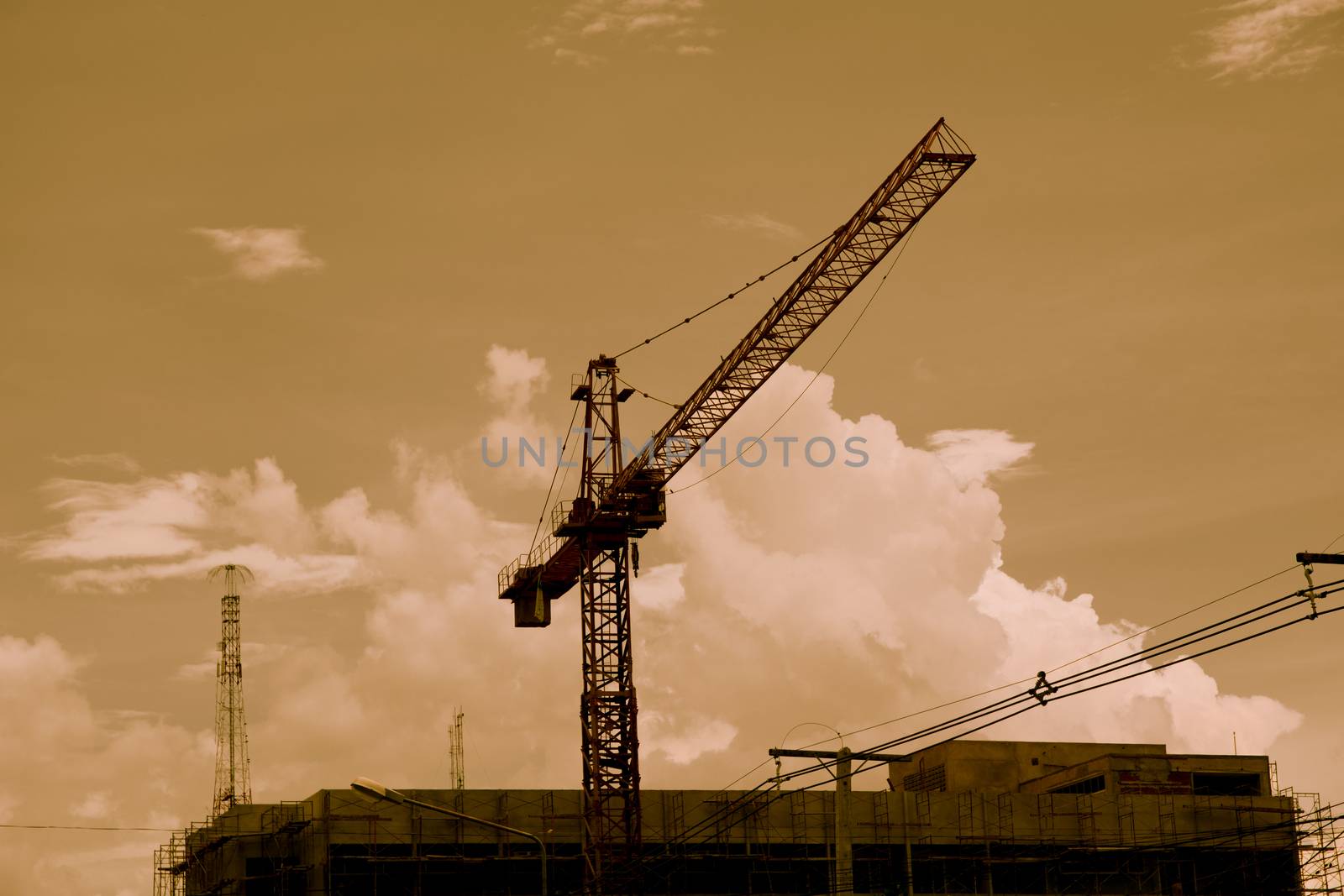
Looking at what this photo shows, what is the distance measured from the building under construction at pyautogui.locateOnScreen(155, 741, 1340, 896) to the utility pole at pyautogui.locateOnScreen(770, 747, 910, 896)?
1372 inches

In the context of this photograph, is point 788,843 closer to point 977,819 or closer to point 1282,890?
point 977,819

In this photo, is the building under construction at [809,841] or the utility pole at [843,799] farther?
the building under construction at [809,841]

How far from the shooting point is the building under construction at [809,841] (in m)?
82.9

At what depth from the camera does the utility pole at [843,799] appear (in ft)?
132

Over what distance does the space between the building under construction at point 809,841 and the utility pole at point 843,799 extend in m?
34.8

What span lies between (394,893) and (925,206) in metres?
41.3

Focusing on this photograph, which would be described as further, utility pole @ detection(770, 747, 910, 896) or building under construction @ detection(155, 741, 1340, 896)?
building under construction @ detection(155, 741, 1340, 896)

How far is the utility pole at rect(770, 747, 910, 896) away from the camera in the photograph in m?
40.2

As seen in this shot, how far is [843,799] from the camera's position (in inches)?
1663

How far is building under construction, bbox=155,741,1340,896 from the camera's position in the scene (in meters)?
82.9

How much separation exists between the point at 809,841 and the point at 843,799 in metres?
47.3

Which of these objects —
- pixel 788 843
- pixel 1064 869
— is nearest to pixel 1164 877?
pixel 1064 869

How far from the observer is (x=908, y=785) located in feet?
364

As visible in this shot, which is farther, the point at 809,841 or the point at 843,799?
the point at 809,841
